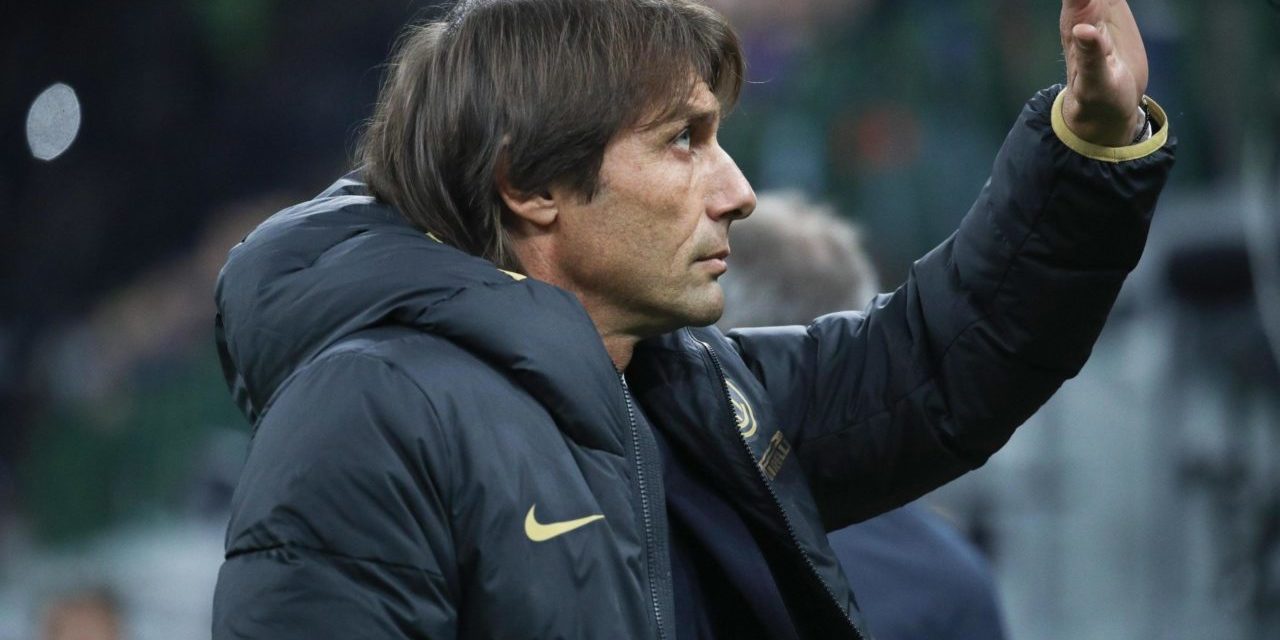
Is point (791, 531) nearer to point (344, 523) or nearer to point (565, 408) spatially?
point (565, 408)

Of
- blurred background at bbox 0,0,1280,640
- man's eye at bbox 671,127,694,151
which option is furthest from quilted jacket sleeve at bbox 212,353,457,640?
blurred background at bbox 0,0,1280,640

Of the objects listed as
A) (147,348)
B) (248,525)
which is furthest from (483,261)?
(147,348)

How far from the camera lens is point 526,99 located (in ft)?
4.74

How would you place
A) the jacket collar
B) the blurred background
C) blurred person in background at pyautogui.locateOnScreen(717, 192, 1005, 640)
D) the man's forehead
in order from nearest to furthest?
the jacket collar < the man's forehead < blurred person in background at pyautogui.locateOnScreen(717, 192, 1005, 640) < the blurred background

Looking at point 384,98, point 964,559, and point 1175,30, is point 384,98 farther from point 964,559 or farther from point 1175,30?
point 1175,30

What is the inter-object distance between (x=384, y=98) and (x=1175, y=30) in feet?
10.1

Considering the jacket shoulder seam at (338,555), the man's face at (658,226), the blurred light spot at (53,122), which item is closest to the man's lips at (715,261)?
the man's face at (658,226)

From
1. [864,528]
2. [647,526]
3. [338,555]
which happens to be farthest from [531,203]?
[864,528]

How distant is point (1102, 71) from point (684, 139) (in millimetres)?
393

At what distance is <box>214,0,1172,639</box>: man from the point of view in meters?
1.17

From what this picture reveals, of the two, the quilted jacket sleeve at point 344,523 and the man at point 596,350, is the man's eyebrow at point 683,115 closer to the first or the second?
the man at point 596,350

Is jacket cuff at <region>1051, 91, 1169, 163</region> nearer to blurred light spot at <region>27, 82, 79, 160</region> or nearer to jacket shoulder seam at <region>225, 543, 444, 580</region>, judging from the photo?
jacket shoulder seam at <region>225, 543, 444, 580</region>

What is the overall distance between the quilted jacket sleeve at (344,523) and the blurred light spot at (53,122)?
3.49m

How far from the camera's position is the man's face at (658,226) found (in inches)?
57.1
